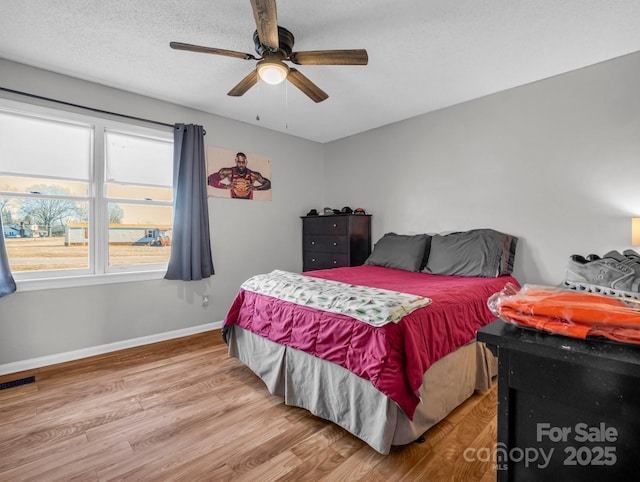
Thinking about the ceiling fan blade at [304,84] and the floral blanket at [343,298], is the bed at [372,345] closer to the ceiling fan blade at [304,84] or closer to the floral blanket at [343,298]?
the floral blanket at [343,298]

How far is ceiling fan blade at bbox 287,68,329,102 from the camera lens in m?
2.24

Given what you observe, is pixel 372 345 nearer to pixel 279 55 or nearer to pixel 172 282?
pixel 279 55

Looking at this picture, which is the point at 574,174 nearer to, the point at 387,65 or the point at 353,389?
the point at 387,65

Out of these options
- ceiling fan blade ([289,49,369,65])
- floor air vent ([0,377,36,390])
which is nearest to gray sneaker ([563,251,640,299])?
ceiling fan blade ([289,49,369,65])

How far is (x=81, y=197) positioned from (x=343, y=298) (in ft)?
9.08

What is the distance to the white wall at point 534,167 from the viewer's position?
2520mm

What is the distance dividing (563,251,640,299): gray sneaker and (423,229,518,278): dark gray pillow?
2.51 ft

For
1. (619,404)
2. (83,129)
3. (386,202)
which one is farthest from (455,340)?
(83,129)

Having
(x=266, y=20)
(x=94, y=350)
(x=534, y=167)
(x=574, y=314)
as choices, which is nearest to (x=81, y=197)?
(x=94, y=350)

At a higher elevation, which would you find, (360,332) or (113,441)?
(360,332)

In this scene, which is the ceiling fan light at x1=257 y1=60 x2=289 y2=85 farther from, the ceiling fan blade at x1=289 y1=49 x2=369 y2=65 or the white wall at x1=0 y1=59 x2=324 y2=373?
the white wall at x1=0 y1=59 x2=324 y2=373

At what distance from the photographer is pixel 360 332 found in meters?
1.71

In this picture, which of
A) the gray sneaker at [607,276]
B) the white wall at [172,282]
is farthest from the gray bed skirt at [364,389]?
the white wall at [172,282]

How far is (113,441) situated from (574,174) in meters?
3.95
